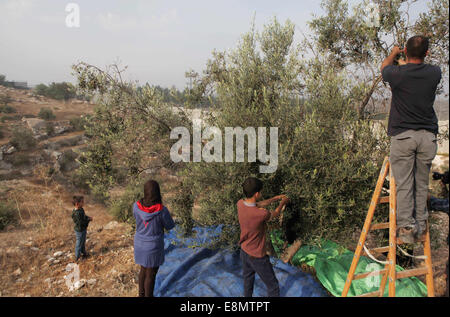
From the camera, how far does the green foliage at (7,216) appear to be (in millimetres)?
11384

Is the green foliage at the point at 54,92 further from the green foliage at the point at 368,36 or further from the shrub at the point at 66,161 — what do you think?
the green foliage at the point at 368,36

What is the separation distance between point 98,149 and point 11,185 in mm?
14171

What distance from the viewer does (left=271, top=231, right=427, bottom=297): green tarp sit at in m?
5.45

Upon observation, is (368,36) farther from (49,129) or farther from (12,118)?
(12,118)

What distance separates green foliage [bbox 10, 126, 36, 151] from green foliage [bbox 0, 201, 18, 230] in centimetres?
1175

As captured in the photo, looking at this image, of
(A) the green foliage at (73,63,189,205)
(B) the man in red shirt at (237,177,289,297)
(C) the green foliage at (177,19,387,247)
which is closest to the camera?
(B) the man in red shirt at (237,177,289,297)

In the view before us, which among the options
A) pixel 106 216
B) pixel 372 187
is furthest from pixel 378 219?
pixel 106 216

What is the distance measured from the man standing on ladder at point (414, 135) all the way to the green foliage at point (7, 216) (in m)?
13.3

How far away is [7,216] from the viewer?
1194 cm

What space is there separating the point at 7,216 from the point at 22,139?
12.9m

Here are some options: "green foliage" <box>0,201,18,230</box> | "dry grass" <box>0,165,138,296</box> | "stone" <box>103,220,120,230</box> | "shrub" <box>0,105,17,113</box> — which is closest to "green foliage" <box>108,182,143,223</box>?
"stone" <box>103,220,120,230</box>

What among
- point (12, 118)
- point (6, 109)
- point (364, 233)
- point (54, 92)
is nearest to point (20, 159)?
point (12, 118)

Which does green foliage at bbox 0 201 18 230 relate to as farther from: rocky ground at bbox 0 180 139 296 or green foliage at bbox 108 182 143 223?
green foliage at bbox 108 182 143 223

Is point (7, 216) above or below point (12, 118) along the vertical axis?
below
